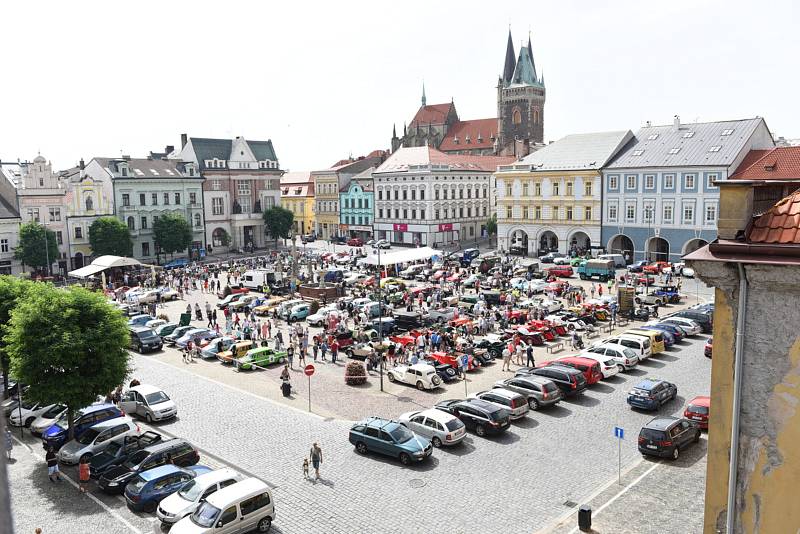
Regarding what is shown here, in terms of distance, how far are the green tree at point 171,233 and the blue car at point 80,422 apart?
169 feet

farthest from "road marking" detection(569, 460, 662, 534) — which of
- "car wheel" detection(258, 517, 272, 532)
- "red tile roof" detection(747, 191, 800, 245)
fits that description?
"red tile roof" detection(747, 191, 800, 245)

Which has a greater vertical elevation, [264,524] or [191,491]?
[191,491]

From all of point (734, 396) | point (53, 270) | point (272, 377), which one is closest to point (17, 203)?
point (53, 270)

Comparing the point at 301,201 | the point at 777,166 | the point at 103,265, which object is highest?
the point at 777,166

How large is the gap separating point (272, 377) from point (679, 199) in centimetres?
4528

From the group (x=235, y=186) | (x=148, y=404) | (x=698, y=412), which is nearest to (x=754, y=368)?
(x=698, y=412)

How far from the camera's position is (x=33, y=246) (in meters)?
62.5

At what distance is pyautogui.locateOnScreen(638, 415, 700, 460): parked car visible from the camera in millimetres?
20453

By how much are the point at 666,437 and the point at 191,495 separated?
1376 cm

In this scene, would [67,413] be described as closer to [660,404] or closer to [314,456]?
[314,456]

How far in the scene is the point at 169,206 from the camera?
80.5 metres

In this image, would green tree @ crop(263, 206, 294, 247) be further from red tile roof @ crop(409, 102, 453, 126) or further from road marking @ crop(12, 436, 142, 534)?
road marking @ crop(12, 436, 142, 534)

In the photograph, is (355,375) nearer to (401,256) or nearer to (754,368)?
(754,368)

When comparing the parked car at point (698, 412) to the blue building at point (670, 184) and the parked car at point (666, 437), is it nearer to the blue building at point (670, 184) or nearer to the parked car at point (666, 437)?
the parked car at point (666, 437)
